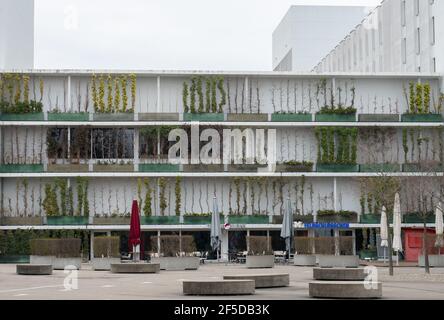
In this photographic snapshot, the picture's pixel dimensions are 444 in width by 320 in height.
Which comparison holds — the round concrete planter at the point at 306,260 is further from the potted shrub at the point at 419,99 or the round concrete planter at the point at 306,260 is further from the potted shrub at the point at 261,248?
the potted shrub at the point at 419,99

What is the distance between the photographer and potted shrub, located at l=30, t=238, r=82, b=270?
4325cm

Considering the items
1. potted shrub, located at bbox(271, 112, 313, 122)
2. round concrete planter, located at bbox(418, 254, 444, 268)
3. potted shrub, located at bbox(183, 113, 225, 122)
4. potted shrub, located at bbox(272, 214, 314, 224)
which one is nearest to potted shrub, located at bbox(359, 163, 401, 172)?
potted shrub, located at bbox(272, 214, 314, 224)

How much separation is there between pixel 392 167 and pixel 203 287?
1568 inches

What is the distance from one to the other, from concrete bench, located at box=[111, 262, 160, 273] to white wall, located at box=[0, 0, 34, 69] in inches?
1309

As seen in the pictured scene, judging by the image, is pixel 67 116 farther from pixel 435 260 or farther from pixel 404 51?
pixel 435 260

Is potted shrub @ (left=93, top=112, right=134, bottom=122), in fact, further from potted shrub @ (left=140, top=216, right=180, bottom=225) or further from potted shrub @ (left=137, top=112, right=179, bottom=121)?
potted shrub @ (left=140, top=216, right=180, bottom=225)

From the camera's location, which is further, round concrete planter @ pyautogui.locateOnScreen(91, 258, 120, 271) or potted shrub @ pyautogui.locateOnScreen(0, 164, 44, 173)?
potted shrub @ pyautogui.locateOnScreen(0, 164, 44, 173)

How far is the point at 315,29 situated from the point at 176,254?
66174 mm

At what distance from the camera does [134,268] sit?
35500mm

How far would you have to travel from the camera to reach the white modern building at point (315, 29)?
10356 centimetres

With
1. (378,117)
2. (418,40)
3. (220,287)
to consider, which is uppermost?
(418,40)

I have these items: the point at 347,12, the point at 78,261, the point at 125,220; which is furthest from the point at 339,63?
the point at 78,261

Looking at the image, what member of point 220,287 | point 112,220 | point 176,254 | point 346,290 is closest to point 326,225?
point 112,220
